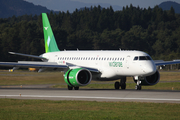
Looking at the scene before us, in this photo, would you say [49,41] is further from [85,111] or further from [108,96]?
[85,111]

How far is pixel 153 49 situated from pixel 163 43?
5.32 m

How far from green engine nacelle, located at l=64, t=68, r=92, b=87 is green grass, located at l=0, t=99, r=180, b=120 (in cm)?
1290

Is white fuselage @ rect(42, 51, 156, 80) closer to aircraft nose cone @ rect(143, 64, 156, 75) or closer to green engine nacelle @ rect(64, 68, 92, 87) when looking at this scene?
aircraft nose cone @ rect(143, 64, 156, 75)

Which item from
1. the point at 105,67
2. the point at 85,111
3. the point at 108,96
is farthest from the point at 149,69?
the point at 85,111

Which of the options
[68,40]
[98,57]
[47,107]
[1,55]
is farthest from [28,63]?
[68,40]

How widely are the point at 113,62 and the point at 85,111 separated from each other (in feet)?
61.2

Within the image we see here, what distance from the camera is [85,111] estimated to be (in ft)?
64.1

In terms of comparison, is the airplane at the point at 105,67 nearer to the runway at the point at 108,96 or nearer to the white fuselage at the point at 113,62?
the white fuselage at the point at 113,62

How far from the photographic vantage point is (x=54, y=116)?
58.2 ft

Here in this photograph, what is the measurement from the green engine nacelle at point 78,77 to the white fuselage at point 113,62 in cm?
154

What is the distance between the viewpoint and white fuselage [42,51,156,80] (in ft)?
116

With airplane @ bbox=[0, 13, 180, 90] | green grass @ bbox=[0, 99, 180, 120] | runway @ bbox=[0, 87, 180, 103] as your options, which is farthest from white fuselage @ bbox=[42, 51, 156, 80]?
green grass @ bbox=[0, 99, 180, 120]

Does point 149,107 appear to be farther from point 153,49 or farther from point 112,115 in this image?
point 153,49

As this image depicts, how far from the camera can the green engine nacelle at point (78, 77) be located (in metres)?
36.6
